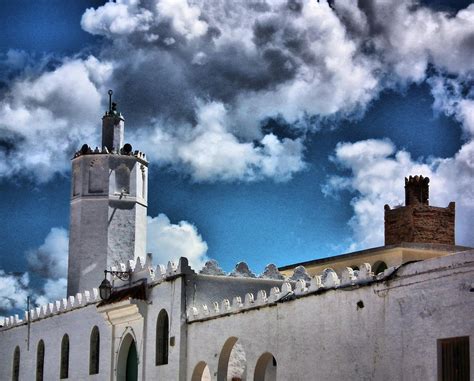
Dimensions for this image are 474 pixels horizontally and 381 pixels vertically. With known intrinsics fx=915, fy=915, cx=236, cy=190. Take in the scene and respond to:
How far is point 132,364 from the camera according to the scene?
25.6 m

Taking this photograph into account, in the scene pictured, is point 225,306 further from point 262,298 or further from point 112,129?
point 112,129

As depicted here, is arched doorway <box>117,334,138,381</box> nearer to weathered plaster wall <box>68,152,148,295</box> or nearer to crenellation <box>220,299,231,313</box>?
weathered plaster wall <box>68,152,148,295</box>

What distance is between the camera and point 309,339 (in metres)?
17.8

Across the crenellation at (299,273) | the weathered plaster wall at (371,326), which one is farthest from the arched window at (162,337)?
the crenellation at (299,273)

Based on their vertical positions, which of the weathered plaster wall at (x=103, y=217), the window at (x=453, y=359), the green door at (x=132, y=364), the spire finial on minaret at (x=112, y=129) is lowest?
the window at (x=453, y=359)

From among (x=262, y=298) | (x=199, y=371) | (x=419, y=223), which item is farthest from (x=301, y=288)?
(x=419, y=223)

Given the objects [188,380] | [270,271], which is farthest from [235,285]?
[188,380]

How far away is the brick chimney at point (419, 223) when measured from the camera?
30875 mm

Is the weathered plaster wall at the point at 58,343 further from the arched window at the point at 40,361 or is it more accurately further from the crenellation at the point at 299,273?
the crenellation at the point at 299,273

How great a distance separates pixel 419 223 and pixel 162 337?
1126 cm

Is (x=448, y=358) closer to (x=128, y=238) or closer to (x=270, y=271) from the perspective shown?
(x=270, y=271)

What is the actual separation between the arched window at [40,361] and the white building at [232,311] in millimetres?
49

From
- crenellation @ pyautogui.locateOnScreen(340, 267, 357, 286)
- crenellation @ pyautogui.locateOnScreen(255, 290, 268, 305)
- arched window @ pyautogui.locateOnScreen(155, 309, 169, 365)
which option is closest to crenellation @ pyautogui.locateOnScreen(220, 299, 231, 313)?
crenellation @ pyautogui.locateOnScreen(255, 290, 268, 305)

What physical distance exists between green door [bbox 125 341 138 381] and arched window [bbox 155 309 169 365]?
6.44 ft
